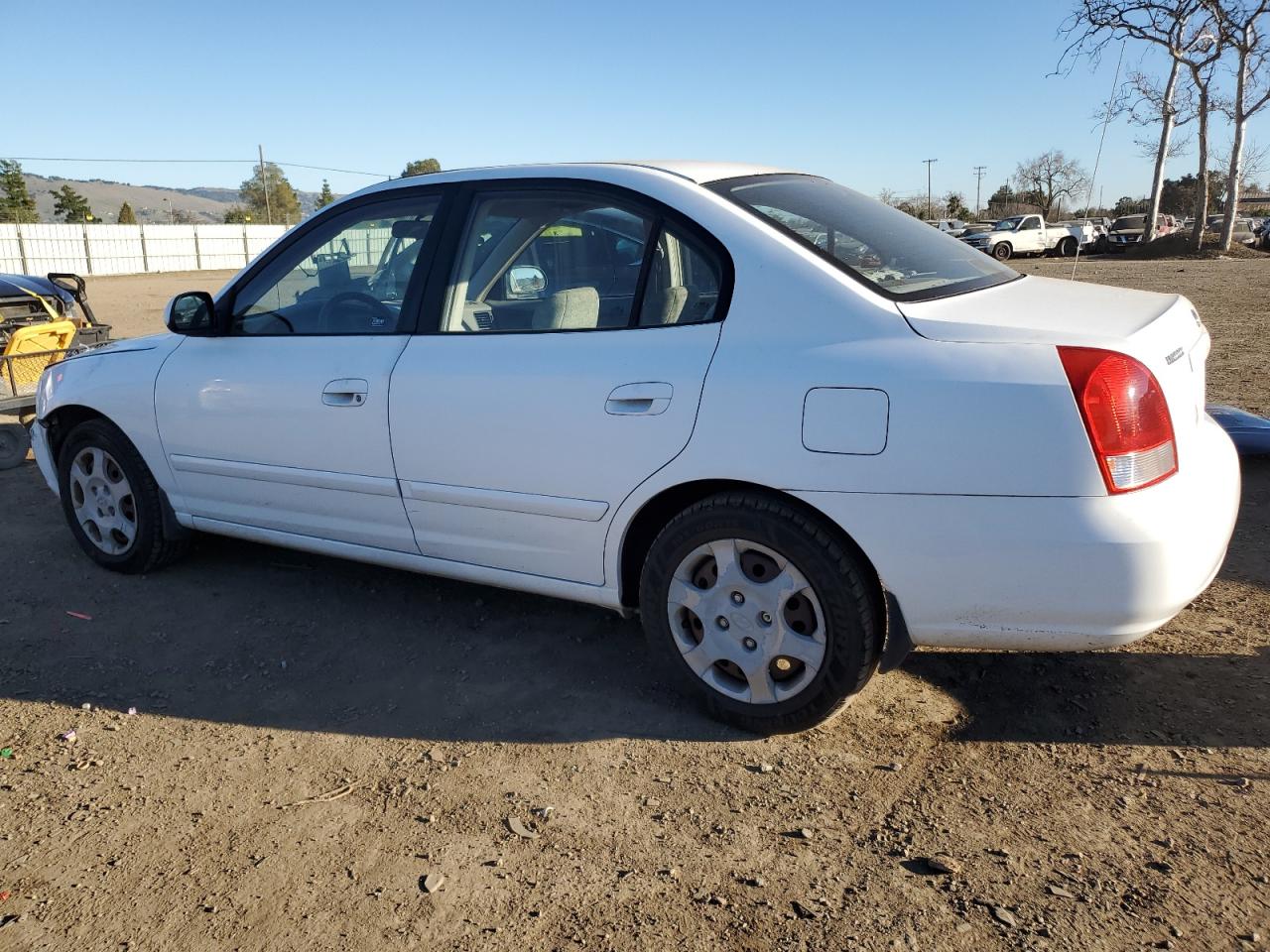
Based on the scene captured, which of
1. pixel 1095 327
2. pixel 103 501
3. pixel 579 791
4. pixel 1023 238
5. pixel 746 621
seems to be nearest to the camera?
pixel 1095 327

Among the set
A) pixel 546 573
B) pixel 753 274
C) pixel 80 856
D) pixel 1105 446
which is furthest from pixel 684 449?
pixel 80 856

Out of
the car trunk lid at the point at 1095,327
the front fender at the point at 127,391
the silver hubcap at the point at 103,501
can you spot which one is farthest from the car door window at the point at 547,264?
the silver hubcap at the point at 103,501

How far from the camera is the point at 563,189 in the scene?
3453 mm

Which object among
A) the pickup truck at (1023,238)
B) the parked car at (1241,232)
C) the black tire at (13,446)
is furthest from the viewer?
the parked car at (1241,232)

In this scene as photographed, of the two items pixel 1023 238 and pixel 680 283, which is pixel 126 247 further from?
pixel 680 283

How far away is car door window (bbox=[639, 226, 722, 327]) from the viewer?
3.05 m

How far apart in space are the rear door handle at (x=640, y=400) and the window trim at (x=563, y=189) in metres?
0.21

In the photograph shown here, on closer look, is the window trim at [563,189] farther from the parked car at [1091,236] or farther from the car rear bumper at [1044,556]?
the parked car at [1091,236]

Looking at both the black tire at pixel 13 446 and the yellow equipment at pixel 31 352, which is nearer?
the black tire at pixel 13 446

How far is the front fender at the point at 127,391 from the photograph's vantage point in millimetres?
4332

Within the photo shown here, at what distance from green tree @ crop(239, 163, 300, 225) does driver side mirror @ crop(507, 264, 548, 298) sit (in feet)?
263

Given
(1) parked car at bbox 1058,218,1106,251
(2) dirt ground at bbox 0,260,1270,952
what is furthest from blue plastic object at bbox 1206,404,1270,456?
(1) parked car at bbox 1058,218,1106,251

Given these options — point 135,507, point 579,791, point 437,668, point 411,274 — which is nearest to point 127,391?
point 135,507

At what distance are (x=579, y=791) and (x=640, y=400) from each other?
115 cm
